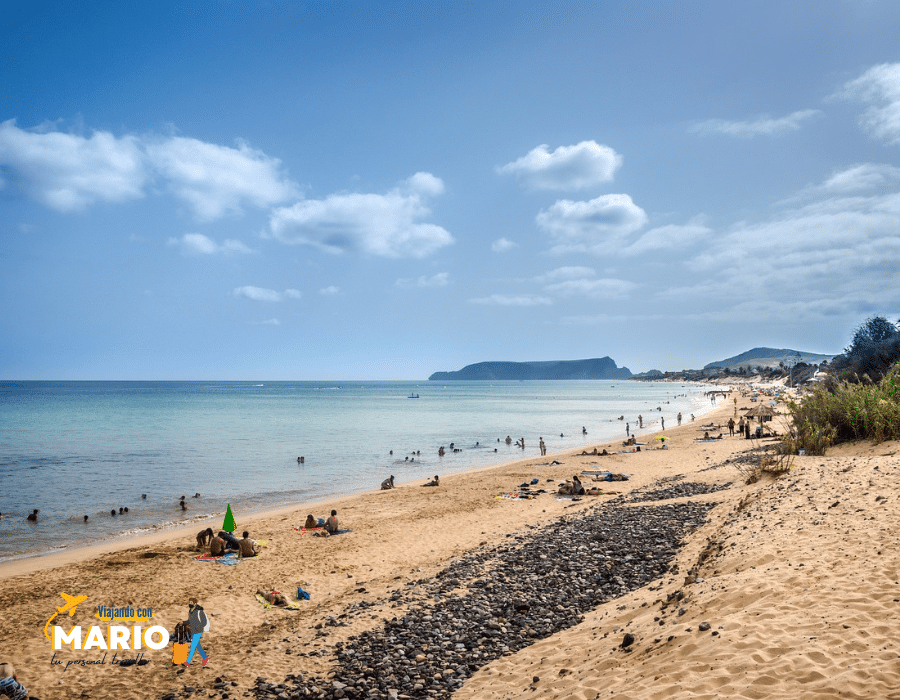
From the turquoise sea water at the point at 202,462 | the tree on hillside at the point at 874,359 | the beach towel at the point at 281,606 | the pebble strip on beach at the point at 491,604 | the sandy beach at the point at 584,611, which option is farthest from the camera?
the tree on hillside at the point at 874,359

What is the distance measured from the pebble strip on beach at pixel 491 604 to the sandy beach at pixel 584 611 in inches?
6.4

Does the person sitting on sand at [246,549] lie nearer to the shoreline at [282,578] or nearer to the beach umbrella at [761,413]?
the shoreline at [282,578]

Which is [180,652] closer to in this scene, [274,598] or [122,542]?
[274,598]

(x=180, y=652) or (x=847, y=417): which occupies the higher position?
(x=847, y=417)

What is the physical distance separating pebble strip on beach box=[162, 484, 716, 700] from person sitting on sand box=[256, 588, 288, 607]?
226 cm

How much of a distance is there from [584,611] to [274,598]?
5757 mm

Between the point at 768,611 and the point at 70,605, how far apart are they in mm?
12013

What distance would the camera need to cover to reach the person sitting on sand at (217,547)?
43.0 feet

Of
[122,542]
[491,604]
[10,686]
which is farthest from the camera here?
[122,542]

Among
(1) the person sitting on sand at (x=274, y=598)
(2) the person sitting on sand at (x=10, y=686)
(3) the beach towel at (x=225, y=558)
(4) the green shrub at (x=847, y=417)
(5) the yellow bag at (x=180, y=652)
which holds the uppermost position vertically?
(4) the green shrub at (x=847, y=417)

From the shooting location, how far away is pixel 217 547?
13.1 metres

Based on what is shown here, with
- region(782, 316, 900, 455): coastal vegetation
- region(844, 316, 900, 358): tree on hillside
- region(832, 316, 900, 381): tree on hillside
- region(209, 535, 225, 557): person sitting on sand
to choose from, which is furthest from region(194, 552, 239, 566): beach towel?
region(844, 316, 900, 358): tree on hillside

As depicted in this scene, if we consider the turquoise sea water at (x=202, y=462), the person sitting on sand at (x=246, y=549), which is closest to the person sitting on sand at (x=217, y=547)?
the person sitting on sand at (x=246, y=549)

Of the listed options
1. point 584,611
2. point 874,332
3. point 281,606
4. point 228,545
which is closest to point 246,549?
point 228,545
